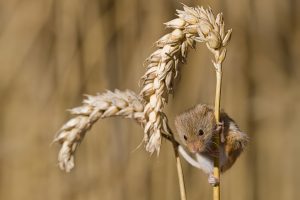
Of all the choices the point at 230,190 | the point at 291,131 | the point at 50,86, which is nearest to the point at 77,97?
the point at 50,86

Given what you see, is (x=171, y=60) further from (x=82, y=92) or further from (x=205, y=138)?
(x=82, y=92)

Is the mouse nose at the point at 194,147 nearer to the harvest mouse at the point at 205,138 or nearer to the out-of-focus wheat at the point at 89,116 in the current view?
the harvest mouse at the point at 205,138

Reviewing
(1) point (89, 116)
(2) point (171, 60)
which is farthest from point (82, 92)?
(2) point (171, 60)

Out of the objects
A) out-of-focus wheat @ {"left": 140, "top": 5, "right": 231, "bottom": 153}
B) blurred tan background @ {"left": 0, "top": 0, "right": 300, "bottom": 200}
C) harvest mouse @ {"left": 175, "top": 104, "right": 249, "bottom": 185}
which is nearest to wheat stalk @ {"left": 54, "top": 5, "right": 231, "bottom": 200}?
out-of-focus wheat @ {"left": 140, "top": 5, "right": 231, "bottom": 153}

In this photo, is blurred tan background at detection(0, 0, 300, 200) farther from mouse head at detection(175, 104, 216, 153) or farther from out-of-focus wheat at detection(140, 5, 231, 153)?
out-of-focus wheat at detection(140, 5, 231, 153)

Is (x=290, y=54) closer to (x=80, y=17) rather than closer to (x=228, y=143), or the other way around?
(x=80, y=17)

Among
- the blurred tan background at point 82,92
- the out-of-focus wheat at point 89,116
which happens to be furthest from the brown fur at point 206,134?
the blurred tan background at point 82,92

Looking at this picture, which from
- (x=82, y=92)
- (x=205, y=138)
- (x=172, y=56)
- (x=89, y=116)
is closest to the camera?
(x=172, y=56)

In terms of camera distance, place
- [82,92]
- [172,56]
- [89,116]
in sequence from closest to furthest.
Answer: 1. [172,56]
2. [89,116]
3. [82,92]
